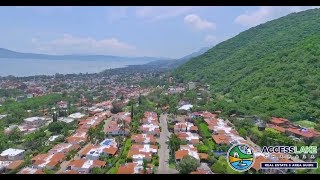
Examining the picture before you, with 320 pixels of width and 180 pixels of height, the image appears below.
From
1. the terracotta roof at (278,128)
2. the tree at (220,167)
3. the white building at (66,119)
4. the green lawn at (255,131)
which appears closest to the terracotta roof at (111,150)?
the tree at (220,167)

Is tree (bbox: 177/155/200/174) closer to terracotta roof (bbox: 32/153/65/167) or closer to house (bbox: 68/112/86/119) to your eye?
terracotta roof (bbox: 32/153/65/167)

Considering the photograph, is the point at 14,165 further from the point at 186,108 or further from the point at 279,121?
the point at 186,108

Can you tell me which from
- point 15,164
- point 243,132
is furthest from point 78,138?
point 243,132

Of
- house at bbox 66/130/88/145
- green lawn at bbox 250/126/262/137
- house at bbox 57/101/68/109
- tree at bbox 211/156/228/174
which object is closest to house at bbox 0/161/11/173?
house at bbox 66/130/88/145
